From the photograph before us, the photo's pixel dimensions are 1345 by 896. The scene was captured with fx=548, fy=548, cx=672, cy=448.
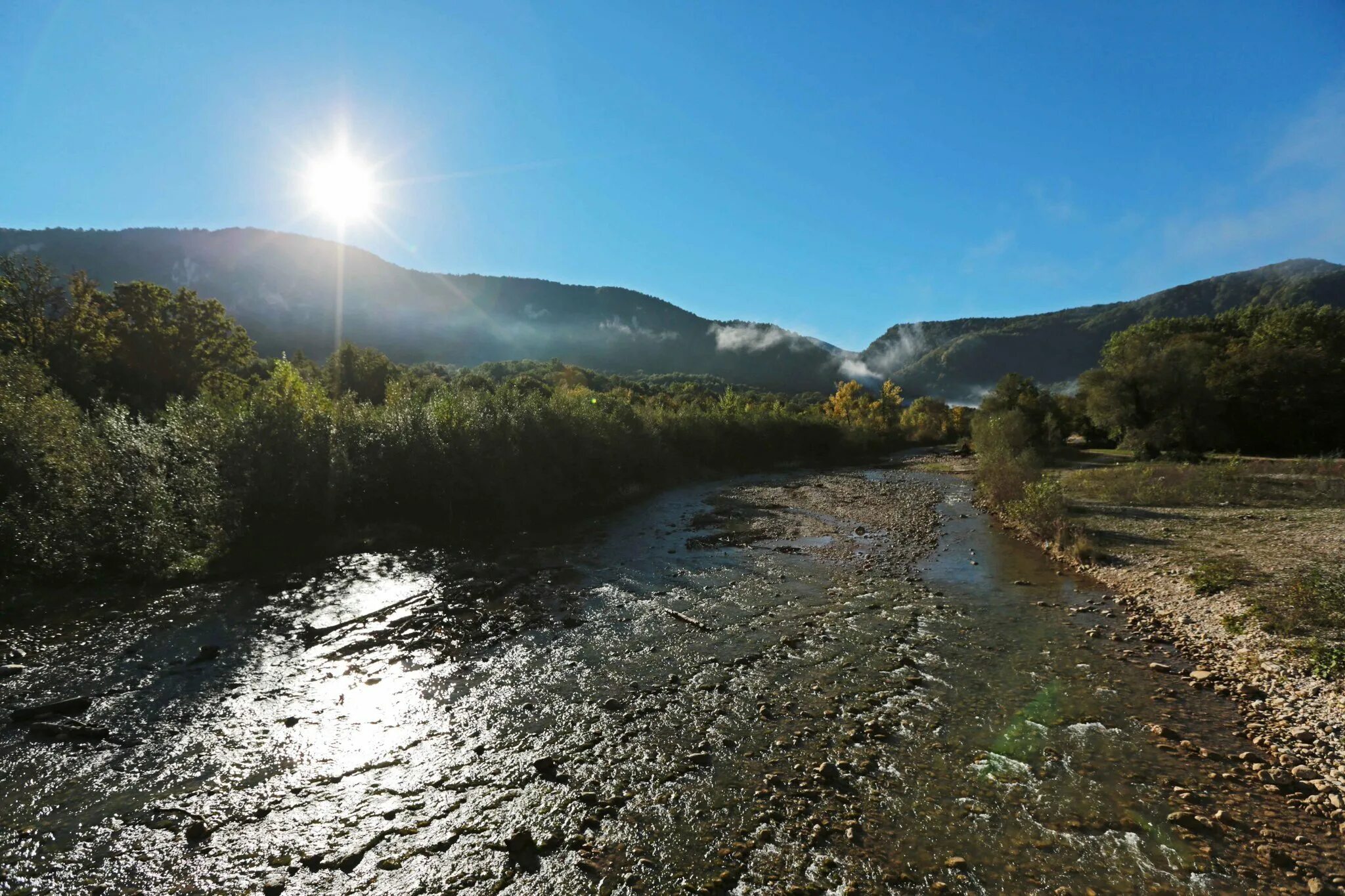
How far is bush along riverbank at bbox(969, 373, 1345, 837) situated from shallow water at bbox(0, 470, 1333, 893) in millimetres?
553

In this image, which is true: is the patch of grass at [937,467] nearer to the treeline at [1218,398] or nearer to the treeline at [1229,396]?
the treeline at [1218,398]

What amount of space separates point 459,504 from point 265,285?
206458 mm

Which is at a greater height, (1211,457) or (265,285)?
(265,285)

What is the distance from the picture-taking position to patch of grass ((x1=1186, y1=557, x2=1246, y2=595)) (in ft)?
40.7

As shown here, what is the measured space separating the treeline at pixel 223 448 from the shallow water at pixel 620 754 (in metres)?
3.42

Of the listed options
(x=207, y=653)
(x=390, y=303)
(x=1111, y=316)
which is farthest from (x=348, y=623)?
(x=1111, y=316)

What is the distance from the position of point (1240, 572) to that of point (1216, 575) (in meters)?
0.75

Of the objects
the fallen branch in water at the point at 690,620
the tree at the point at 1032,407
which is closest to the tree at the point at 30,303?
the fallen branch in water at the point at 690,620

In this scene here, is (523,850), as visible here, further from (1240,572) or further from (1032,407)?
(1032,407)

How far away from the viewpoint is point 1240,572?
516 inches

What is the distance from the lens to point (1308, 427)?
40562 mm

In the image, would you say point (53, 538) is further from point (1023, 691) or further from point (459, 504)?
point (1023, 691)

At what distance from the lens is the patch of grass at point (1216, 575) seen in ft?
40.7

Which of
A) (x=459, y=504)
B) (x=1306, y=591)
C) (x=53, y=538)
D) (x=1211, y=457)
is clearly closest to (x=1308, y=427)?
(x=1211, y=457)
